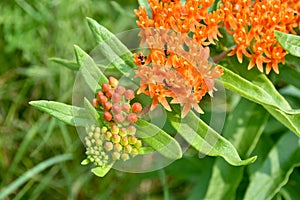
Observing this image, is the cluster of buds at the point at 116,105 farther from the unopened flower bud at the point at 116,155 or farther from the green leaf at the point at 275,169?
the green leaf at the point at 275,169

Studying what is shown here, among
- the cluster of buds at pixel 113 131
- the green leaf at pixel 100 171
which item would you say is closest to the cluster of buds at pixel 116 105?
the cluster of buds at pixel 113 131

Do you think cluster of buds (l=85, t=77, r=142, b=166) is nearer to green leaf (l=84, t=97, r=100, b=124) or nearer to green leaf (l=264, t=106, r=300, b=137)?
green leaf (l=84, t=97, r=100, b=124)

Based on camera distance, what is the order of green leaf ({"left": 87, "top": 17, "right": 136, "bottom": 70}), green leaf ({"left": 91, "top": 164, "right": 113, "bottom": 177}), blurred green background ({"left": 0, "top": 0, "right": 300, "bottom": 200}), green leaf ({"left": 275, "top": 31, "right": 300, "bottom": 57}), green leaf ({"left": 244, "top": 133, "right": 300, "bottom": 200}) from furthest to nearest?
blurred green background ({"left": 0, "top": 0, "right": 300, "bottom": 200})
green leaf ({"left": 244, "top": 133, "right": 300, "bottom": 200})
green leaf ({"left": 87, "top": 17, "right": 136, "bottom": 70})
green leaf ({"left": 275, "top": 31, "right": 300, "bottom": 57})
green leaf ({"left": 91, "top": 164, "right": 113, "bottom": 177})

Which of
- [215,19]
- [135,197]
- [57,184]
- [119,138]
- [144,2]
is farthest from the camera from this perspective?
[135,197]

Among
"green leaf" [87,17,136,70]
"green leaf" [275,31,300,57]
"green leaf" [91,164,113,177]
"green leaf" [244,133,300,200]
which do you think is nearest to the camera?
"green leaf" [91,164,113,177]

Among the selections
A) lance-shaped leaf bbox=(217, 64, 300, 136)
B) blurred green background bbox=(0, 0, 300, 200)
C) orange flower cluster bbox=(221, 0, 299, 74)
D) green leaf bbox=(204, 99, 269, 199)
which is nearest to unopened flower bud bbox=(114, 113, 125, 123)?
lance-shaped leaf bbox=(217, 64, 300, 136)

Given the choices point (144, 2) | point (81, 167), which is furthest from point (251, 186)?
point (81, 167)

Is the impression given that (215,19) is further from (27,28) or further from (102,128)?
(27,28)
